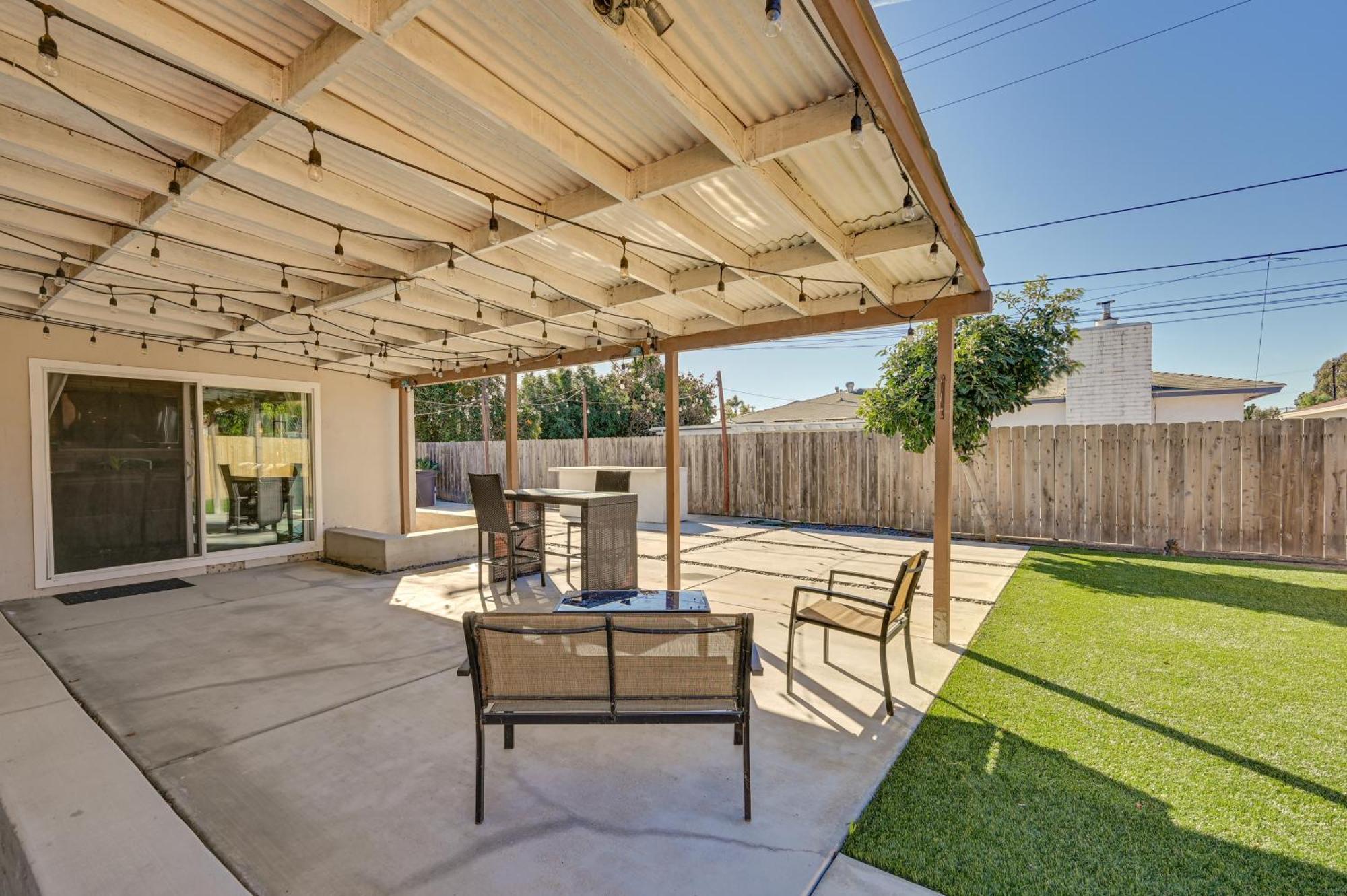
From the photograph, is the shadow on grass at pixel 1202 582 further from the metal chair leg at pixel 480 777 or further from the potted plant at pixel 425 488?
the potted plant at pixel 425 488

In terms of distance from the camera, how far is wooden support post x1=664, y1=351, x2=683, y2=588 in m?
5.43

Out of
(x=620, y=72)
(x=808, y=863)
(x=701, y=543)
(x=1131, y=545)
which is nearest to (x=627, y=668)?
(x=808, y=863)

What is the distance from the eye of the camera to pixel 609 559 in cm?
512

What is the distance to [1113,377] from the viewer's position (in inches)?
476

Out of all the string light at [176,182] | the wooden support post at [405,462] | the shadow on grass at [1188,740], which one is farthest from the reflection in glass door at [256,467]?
the shadow on grass at [1188,740]

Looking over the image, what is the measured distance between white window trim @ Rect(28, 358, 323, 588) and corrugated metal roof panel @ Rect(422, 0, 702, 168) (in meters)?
6.43

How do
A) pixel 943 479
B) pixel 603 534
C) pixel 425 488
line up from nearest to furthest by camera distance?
pixel 943 479 < pixel 603 534 < pixel 425 488

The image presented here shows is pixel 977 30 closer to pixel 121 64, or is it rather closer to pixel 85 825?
pixel 121 64

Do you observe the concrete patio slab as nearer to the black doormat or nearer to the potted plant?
the black doormat

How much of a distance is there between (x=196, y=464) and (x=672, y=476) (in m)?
5.48

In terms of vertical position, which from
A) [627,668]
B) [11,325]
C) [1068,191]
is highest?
[1068,191]

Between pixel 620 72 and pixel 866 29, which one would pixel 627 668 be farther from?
pixel 866 29

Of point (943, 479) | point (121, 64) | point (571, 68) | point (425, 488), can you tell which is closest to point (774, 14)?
point (571, 68)

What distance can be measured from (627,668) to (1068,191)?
11207 millimetres
